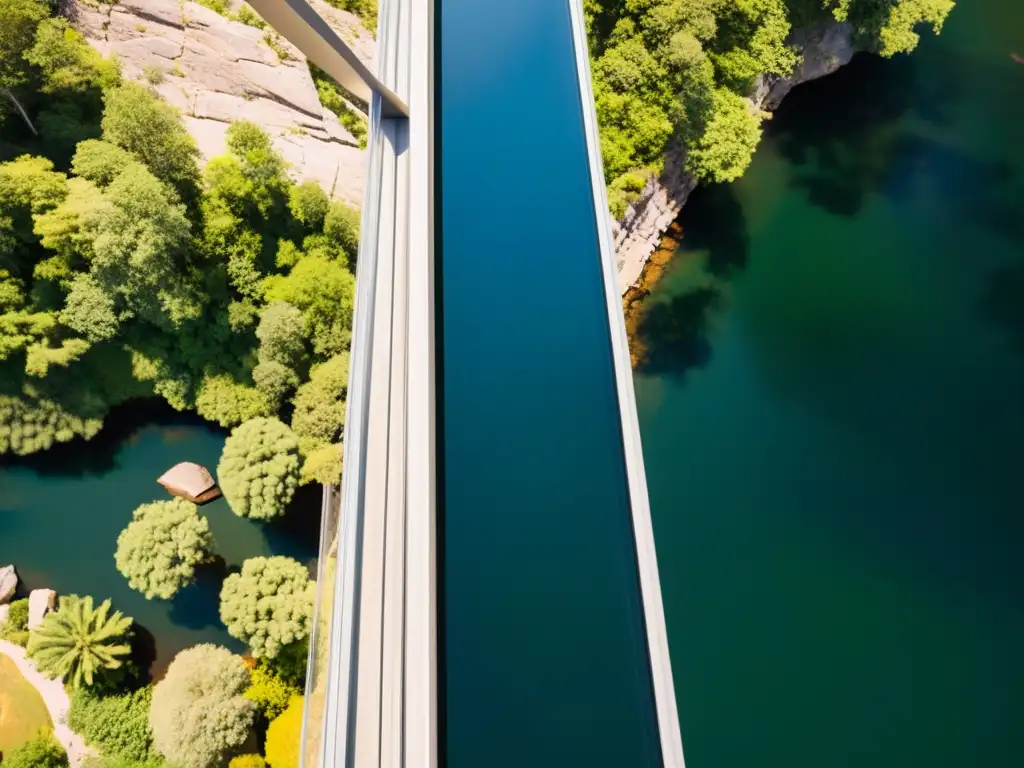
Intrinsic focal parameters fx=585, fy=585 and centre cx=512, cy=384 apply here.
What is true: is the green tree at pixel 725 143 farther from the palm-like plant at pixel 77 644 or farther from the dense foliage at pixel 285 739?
the palm-like plant at pixel 77 644

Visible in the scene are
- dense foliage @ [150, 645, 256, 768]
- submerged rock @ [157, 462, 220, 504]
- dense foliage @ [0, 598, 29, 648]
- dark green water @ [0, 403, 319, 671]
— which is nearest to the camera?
dense foliage @ [150, 645, 256, 768]

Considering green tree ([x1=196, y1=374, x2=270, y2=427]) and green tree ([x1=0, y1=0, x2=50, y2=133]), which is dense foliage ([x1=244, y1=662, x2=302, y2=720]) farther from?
green tree ([x1=0, y1=0, x2=50, y2=133])

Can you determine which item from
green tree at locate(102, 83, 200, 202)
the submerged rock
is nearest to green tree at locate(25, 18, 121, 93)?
green tree at locate(102, 83, 200, 202)

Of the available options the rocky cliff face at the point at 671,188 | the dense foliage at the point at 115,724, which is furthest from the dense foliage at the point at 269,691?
the rocky cliff face at the point at 671,188

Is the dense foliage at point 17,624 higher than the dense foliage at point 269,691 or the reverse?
higher

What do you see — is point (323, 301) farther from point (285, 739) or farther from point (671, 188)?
point (671, 188)

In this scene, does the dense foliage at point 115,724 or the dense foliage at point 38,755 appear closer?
the dense foliage at point 38,755
